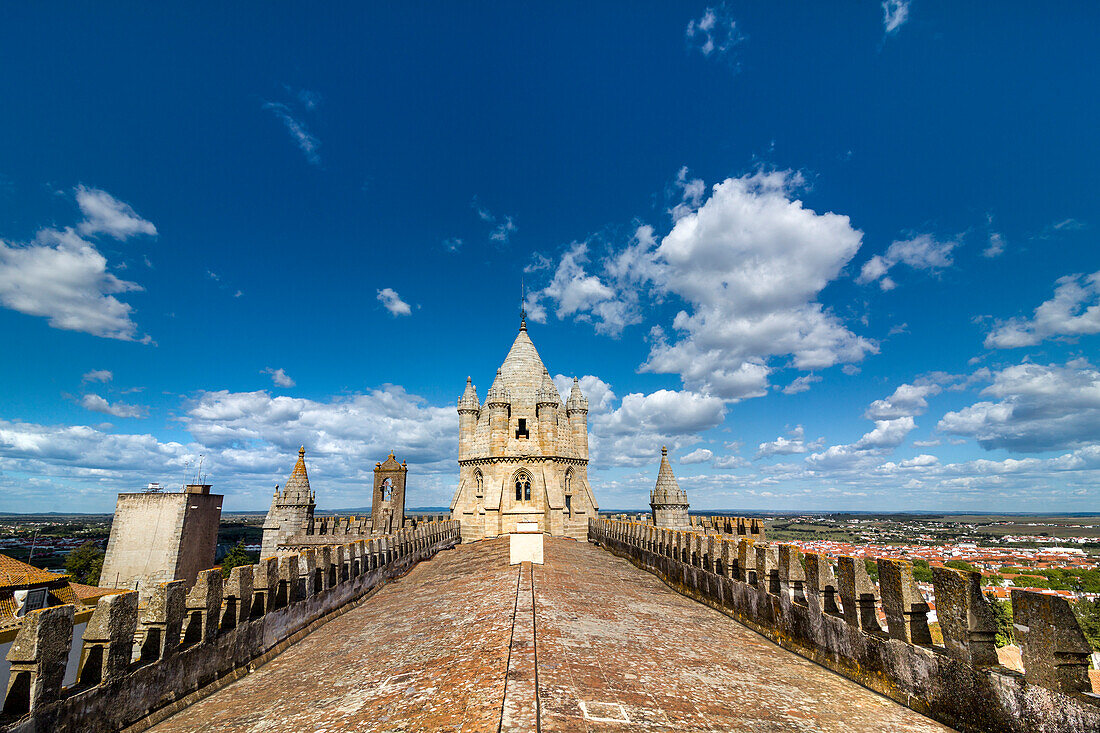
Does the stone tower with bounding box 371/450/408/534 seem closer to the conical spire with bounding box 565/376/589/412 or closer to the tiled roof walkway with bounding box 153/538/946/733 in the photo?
the conical spire with bounding box 565/376/589/412

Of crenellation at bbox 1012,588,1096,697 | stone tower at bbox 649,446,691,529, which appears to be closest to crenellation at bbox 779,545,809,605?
crenellation at bbox 1012,588,1096,697

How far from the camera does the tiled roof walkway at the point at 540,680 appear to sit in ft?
16.7

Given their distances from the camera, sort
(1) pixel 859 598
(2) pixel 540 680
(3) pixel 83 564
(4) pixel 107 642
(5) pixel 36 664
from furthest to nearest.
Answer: (3) pixel 83 564
(1) pixel 859 598
(4) pixel 107 642
(2) pixel 540 680
(5) pixel 36 664

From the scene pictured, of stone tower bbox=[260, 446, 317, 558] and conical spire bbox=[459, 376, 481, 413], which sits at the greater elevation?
conical spire bbox=[459, 376, 481, 413]

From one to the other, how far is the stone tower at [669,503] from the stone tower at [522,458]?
5823mm

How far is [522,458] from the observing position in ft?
116

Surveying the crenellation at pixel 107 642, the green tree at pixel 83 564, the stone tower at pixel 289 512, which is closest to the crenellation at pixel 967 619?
the crenellation at pixel 107 642

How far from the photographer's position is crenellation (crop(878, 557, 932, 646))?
22.1 ft

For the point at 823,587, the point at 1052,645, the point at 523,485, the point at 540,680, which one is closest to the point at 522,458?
the point at 523,485

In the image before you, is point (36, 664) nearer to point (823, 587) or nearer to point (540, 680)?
point (540, 680)

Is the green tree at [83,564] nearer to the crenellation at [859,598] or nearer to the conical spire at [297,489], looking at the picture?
the conical spire at [297,489]

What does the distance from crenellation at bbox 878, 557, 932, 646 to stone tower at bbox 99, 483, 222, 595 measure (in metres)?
37.6

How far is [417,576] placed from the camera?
19.1m

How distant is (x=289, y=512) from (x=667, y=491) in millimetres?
24074
